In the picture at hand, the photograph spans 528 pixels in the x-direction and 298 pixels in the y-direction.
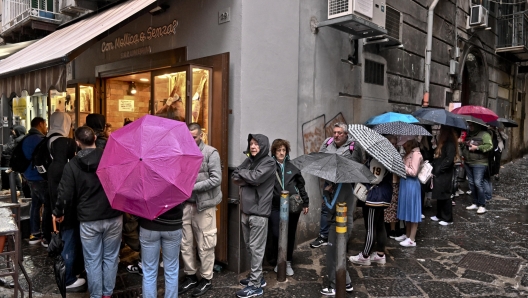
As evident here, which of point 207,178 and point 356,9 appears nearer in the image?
A: point 207,178

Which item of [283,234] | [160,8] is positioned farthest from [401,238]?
[160,8]

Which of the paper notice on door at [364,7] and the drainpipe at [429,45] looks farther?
the drainpipe at [429,45]

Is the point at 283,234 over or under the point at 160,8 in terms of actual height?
under

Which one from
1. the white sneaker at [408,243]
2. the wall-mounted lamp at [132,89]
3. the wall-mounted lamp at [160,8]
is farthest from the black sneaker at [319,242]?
the wall-mounted lamp at [132,89]

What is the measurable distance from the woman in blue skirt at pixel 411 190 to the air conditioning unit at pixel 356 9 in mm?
2322

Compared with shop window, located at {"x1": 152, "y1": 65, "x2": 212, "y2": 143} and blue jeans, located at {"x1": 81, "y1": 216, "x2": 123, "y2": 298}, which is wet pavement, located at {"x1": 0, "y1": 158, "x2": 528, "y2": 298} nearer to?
blue jeans, located at {"x1": 81, "y1": 216, "x2": 123, "y2": 298}

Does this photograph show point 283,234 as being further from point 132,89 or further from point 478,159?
point 478,159

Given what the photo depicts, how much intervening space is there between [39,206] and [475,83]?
1541 centimetres

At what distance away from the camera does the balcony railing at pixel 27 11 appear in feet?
30.5

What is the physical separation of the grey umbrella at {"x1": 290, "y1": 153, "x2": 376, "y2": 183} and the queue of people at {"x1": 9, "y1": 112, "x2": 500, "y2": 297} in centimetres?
39

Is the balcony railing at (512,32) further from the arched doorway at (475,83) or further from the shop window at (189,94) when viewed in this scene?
the shop window at (189,94)

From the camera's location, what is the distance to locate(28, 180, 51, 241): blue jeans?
18.4ft

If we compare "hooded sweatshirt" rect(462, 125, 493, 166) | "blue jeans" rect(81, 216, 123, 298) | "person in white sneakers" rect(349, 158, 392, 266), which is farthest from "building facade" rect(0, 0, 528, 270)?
"hooded sweatshirt" rect(462, 125, 493, 166)

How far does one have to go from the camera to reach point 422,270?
5.21 m
